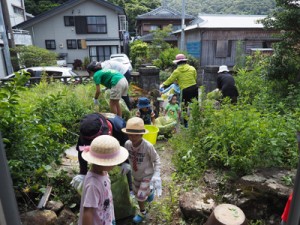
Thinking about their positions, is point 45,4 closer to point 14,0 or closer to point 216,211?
point 14,0

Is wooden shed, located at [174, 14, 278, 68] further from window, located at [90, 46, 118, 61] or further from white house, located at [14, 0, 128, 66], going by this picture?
window, located at [90, 46, 118, 61]

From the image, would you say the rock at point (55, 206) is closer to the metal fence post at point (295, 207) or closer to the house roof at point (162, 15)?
the metal fence post at point (295, 207)

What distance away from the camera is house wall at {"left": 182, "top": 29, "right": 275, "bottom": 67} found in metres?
15.6

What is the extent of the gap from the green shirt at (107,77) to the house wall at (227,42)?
40.3 feet

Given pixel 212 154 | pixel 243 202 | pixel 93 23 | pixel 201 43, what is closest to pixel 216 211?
pixel 243 202

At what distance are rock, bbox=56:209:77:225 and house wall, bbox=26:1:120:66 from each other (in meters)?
23.4

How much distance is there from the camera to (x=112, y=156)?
6.12 ft

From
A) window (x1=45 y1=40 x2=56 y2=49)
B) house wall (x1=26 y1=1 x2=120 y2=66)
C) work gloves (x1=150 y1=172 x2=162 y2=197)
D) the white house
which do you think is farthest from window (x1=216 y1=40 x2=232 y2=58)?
window (x1=45 y1=40 x2=56 y2=49)

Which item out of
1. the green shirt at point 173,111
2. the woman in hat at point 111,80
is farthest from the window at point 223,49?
the woman in hat at point 111,80

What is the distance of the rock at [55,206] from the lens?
9.08 ft

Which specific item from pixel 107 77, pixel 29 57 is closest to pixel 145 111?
pixel 107 77

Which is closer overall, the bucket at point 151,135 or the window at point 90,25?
the bucket at point 151,135

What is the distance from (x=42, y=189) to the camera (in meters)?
2.83

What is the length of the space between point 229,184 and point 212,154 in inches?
18.8
